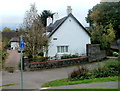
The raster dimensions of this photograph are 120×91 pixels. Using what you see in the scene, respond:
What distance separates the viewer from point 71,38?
28547mm

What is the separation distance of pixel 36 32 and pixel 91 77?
35.6ft

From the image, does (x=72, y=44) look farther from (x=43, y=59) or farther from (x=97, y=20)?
(x=97, y=20)

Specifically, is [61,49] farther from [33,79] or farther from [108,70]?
[108,70]

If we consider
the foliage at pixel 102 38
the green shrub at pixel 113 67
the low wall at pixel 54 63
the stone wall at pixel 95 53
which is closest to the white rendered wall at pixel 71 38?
the foliage at pixel 102 38

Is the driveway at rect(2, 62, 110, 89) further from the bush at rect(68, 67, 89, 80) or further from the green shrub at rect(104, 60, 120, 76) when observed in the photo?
the green shrub at rect(104, 60, 120, 76)

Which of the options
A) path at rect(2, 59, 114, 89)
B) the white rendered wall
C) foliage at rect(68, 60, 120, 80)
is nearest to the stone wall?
the white rendered wall

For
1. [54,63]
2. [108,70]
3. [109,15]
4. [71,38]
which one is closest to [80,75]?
[108,70]

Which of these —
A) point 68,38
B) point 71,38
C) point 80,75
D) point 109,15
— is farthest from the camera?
point 109,15

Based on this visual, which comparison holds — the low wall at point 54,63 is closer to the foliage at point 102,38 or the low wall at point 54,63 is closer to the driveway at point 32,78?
the driveway at point 32,78

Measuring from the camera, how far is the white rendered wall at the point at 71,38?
90.8ft

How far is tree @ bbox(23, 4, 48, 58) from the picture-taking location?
934 inches

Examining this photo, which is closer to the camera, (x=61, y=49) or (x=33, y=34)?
(x=33, y=34)

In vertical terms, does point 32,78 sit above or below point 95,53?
below

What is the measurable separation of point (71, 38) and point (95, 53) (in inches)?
162
